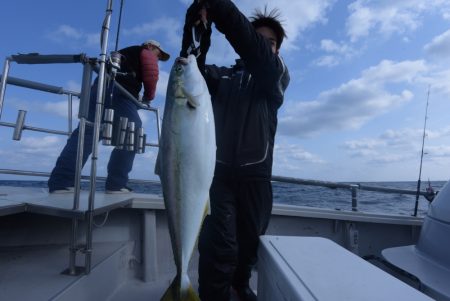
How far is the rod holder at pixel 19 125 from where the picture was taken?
3.18m

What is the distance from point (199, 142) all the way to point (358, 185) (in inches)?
132

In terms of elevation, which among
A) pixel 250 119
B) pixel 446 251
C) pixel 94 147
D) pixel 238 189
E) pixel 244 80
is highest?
pixel 244 80

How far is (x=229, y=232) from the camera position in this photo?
2.23 meters

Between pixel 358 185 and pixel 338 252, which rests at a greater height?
pixel 358 185

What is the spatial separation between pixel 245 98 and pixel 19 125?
93.5 inches

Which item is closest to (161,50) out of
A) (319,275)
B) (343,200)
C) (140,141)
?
(140,141)

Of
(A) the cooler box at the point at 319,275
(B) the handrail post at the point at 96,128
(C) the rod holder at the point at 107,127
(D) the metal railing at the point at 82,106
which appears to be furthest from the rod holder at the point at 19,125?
(A) the cooler box at the point at 319,275

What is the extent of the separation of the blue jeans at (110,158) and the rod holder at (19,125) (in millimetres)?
438

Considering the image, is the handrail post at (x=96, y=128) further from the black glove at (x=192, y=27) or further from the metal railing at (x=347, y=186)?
the metal railing at (x=347, y=186)

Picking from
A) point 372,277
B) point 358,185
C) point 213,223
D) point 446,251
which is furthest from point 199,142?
point 358,185

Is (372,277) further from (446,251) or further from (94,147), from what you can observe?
(94,147)

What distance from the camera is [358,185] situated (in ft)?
14.3

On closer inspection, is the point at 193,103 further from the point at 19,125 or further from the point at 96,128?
the point at 19,125

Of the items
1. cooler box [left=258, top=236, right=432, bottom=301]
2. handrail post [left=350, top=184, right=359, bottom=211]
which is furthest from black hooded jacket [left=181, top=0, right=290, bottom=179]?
handrail post [left=350, top=184, right=359, bottom=211]
